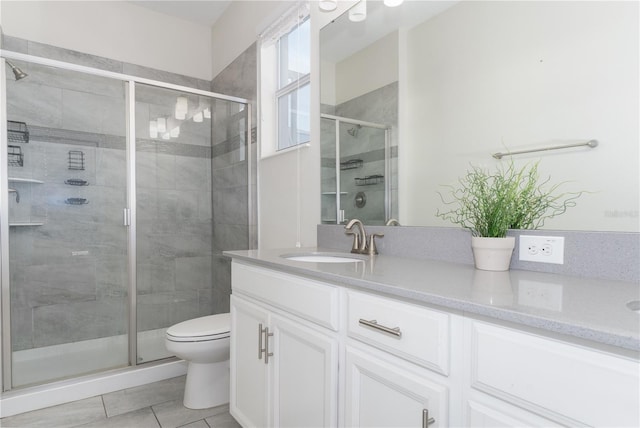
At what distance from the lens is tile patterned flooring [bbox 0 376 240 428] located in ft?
6.06

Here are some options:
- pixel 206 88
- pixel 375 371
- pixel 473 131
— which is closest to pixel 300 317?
pixel 375 371

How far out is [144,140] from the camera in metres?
2.65

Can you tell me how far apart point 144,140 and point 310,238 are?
1459 mm

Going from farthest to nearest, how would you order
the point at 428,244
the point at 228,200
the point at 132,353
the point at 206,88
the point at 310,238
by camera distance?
the point at 206,88 < the point at 228,200 < the point at 132,353 < the point at 310,238 < the point at 428,244

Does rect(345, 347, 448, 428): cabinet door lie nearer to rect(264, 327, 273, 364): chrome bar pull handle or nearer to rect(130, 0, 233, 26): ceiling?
rect(264, 327, 273, 364): chrome bar pull handle

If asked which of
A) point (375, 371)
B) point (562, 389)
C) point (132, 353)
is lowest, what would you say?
point (132, 353)

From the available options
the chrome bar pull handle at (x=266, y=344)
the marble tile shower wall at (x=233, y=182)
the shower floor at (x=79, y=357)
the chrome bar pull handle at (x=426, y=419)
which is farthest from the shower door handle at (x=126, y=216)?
the chrome bar pull handle at (x=426, y=419)

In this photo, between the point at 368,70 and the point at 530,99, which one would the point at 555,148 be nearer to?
the point at 530,99

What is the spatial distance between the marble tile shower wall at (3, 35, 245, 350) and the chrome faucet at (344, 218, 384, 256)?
1.30 metres

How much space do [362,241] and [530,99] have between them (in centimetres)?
85

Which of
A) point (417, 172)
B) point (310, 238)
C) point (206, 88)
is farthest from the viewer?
point (206, 88)

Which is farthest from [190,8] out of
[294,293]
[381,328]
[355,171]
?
[381,328]

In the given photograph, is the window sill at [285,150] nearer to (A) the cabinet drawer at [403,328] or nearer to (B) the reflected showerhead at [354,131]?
(B) the reflected showerhead at [354,131]

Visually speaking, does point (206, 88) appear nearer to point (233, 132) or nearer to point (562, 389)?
point (233, 132)
